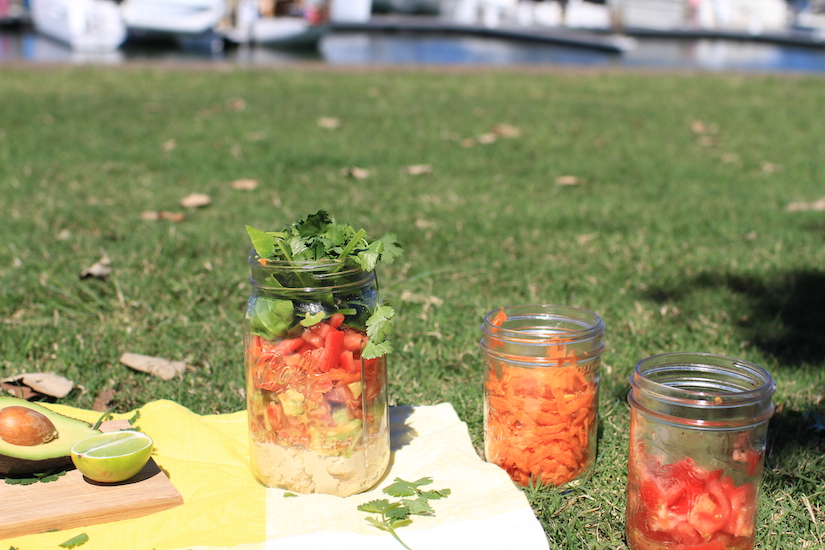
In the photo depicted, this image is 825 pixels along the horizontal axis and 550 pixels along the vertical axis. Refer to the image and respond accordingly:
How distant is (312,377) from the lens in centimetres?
201

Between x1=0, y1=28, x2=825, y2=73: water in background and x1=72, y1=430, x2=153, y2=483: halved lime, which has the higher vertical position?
x1=0, y1=28, x2=825, y2=73: water in background

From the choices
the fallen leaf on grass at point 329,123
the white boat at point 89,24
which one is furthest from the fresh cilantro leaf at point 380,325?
the white boat at point 89,24

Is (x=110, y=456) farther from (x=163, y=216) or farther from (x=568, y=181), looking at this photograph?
(x=568, y=181)

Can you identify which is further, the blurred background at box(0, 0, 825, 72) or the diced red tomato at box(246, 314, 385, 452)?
the blurred background at box(0, 0, 825, 72)

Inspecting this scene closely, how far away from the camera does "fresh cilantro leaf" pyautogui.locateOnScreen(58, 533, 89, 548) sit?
1898 millimetres

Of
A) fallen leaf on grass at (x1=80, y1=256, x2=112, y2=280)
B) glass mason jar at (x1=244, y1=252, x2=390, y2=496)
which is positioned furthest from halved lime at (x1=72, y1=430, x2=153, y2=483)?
fallen leaf on grass at (x1=80, y1=256, x2=112, y2=280)

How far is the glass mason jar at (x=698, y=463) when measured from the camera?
1.82m

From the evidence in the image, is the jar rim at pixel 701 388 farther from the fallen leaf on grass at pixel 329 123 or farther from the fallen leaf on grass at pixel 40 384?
the fallen leaf on grass at pixel 329 123

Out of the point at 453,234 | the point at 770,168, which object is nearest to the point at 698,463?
Result: the point at 453,234

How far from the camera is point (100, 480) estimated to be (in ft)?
6.83

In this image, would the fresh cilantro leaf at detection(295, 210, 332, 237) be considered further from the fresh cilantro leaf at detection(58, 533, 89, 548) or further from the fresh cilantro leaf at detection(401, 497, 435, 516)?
the fresh cilantro leaf at detection(58, 533, 89, 548)

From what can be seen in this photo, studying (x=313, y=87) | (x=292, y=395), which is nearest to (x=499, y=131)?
(x=313, y=87)

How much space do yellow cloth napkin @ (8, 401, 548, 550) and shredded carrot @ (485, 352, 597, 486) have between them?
→ 0.31ft

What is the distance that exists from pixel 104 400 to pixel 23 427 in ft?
2.42
